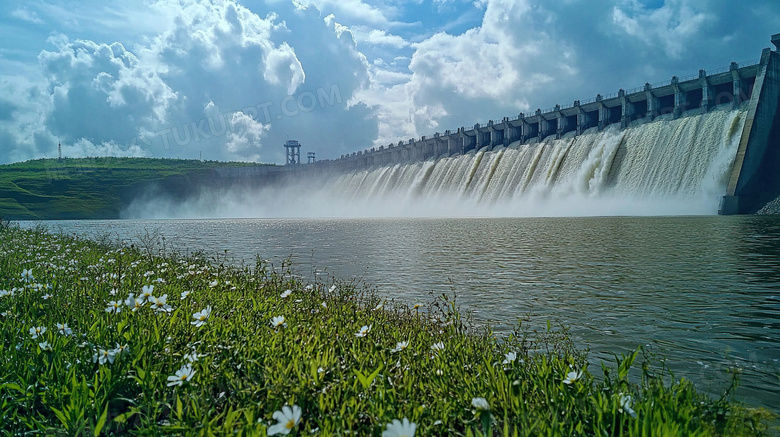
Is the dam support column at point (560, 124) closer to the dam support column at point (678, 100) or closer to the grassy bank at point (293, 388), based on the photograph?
the dam support column at point (678, 100)

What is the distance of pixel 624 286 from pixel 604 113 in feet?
151

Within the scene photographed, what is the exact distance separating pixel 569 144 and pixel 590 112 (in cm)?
557

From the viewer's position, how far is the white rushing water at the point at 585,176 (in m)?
39.9

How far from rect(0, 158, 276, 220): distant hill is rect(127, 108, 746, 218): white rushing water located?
65.0 metres

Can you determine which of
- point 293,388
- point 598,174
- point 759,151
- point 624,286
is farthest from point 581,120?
point 293,388

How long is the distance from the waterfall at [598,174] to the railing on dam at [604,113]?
1.74 metres

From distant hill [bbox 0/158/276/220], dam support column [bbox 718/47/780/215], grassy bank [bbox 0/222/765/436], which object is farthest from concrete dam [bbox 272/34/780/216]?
distant hill [bbox 0/158/276/220]

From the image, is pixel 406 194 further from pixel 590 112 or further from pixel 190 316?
pixel 190 316

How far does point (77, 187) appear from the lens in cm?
12750

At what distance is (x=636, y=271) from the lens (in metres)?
13.0

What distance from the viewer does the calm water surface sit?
6391 mm

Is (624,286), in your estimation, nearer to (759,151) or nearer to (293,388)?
(293,388)

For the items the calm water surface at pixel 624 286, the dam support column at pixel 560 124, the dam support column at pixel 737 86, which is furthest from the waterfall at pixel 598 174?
the calm water surface at pixel 624 286

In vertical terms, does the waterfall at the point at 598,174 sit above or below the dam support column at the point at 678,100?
below
